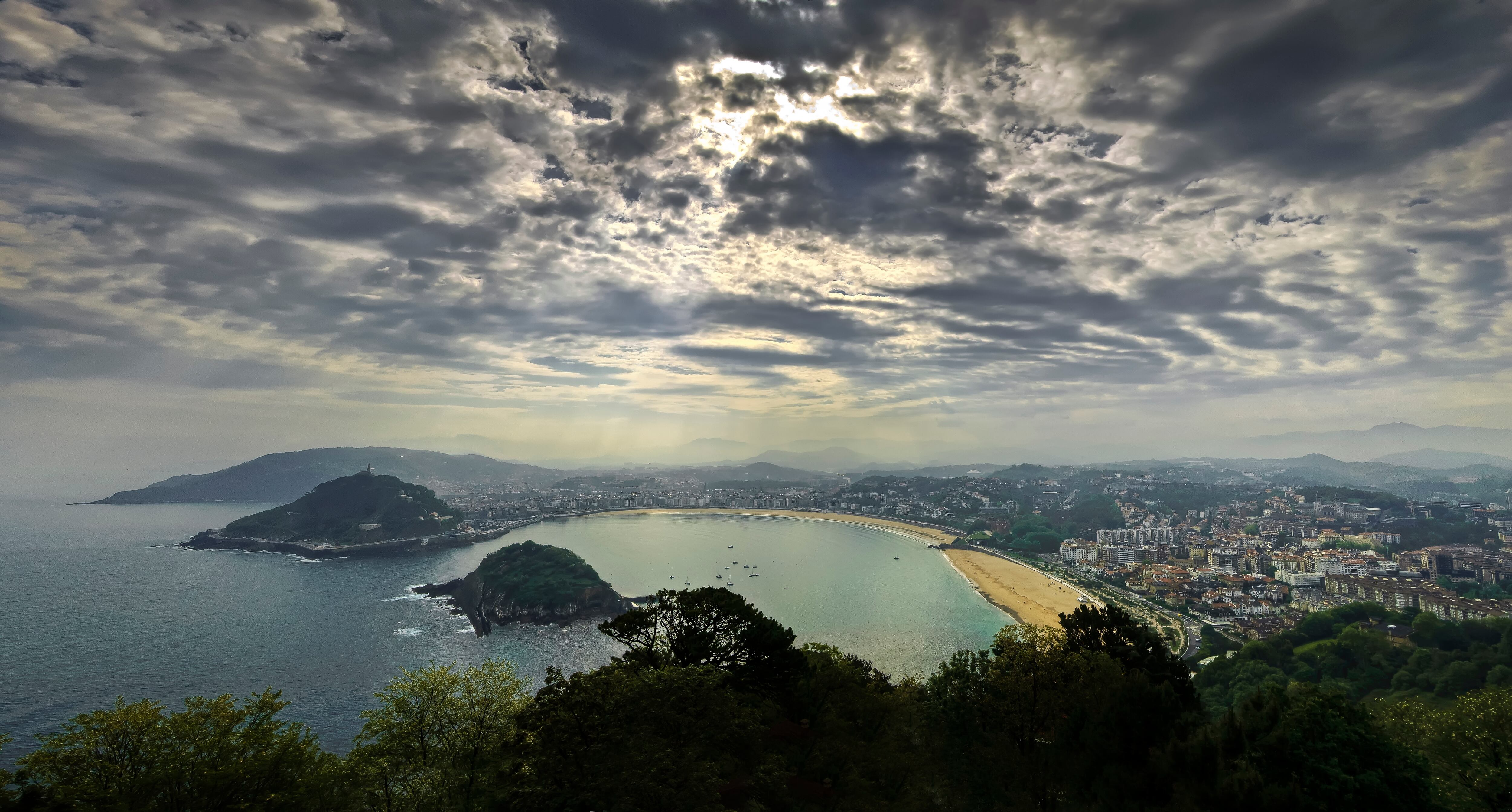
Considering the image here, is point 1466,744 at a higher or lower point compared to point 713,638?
lower

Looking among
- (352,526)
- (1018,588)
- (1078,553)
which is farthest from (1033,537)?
(352,526)

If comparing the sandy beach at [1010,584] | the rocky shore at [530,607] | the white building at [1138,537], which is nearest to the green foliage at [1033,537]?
the white building at [1138,537]

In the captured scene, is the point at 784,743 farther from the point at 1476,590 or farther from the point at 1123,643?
the point at 1476,590

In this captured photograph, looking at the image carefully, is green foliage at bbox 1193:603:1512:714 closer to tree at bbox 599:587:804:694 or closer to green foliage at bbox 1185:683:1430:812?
green foliage at bbox 1185:683:1430:812

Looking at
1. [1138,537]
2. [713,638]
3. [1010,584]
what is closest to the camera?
[713,638]

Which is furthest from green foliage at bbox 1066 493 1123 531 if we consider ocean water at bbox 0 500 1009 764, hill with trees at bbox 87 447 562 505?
hill with trees at bbox 87 447 562 505
